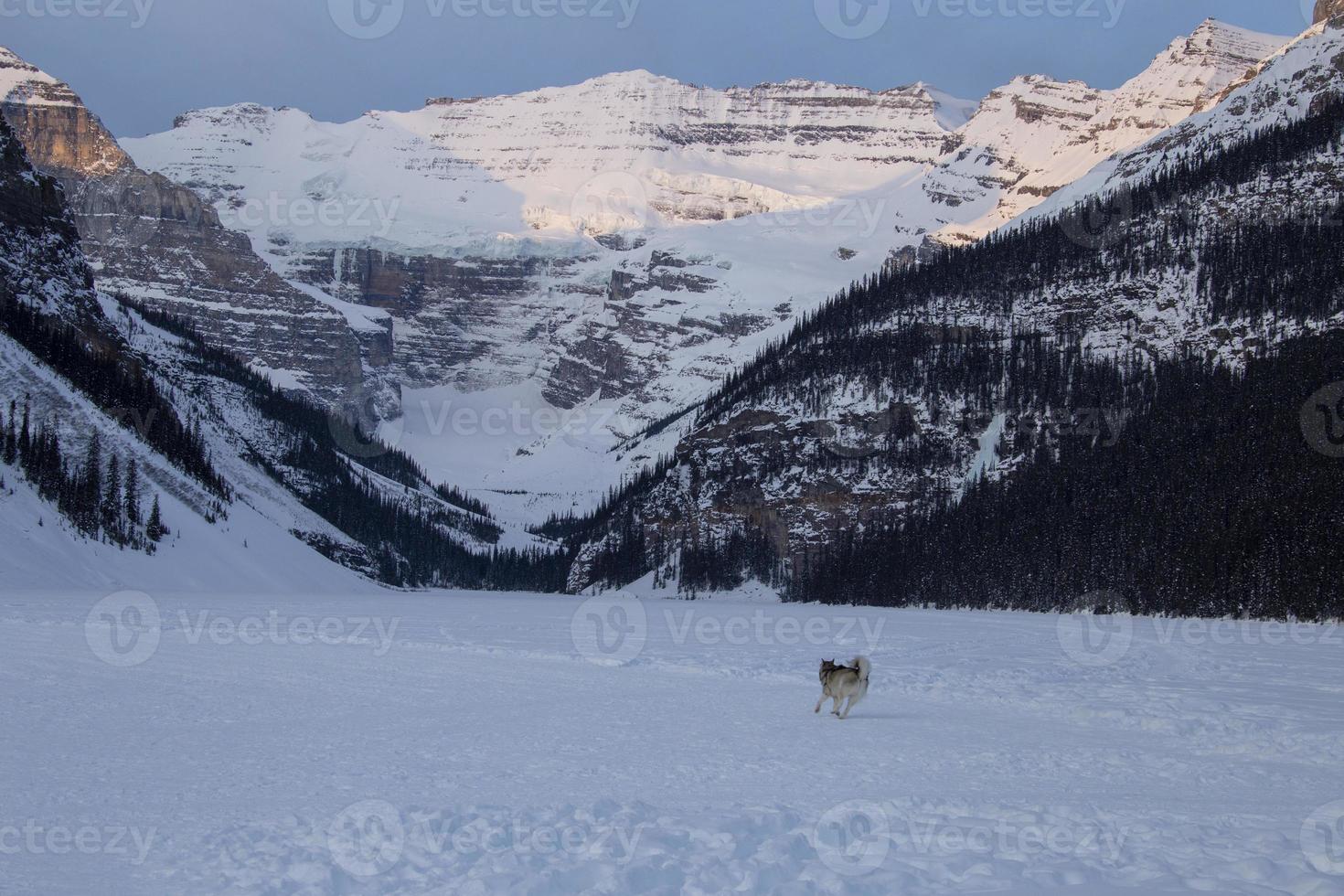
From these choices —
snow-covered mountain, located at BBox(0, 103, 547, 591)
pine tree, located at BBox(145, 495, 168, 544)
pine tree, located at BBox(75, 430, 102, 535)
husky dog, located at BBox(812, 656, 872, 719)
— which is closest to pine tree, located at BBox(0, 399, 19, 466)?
Answer: snow-covered mountain, located at BBox(0, 103, 547, 591)

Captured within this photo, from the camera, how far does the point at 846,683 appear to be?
22766 millimetres

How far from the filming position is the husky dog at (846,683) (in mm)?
22719

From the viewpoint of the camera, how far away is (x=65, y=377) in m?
117

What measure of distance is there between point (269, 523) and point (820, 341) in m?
90.9

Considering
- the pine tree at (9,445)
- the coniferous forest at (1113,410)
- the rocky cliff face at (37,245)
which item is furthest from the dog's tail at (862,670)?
the rocky cliff face at (37,245)

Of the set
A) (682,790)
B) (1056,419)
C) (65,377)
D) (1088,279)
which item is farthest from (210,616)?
(1088,279)

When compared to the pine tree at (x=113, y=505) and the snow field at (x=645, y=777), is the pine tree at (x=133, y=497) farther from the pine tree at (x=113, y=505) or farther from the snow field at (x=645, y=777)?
the snow field at (x=645, y=777)

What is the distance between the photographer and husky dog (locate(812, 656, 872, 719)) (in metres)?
22.7

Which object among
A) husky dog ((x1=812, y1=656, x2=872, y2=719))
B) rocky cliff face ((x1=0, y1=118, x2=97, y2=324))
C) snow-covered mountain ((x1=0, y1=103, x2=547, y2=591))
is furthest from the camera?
rocky cliff face ((x1=0, y1=118, x2=97, y2=324))

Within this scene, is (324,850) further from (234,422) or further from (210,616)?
(234,422)

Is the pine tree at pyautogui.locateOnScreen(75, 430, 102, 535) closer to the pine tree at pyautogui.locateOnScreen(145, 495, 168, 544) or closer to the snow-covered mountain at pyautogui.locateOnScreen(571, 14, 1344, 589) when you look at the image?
the pine tree at pyautogui.locateOnScreen(145, 495, 168, 544)

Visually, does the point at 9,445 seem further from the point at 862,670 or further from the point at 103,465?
the point at 862,670

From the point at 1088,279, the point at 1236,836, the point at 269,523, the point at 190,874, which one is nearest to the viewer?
the point at 190,874

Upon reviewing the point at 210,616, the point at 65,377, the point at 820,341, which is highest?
the point at 820,341
